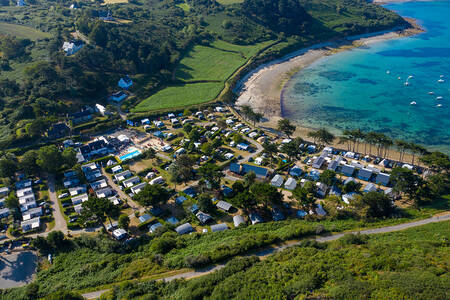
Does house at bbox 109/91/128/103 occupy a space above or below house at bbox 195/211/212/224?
above

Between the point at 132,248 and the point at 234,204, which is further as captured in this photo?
the point at 234,204

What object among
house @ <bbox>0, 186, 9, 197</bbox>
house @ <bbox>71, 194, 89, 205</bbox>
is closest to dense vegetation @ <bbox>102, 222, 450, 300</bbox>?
house @ <bbox>71, 194, 89, 205</bbox>

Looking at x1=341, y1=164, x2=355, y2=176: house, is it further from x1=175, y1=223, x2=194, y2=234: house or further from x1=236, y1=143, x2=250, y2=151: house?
x1=175, y1=223, x2=194, y2=234: house

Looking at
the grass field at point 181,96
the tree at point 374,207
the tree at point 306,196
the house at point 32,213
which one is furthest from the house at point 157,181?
the tree at point 374,207

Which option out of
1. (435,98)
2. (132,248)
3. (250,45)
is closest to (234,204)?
(132,248)

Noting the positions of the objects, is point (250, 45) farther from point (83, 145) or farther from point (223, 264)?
point (223, 264)

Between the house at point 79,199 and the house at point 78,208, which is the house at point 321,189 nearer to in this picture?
the house at point 78,208
